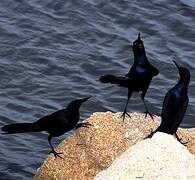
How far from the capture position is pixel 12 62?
13016mm

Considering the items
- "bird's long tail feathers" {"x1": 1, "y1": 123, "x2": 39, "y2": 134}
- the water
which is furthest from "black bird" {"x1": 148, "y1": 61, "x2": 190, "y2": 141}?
the water

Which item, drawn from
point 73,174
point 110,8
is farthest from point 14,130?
→ point 110,8

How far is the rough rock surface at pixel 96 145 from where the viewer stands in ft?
26.3

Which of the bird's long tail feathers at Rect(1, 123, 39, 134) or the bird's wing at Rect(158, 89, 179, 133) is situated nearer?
the bird's wing at Rect(158, 89, 179, 133)

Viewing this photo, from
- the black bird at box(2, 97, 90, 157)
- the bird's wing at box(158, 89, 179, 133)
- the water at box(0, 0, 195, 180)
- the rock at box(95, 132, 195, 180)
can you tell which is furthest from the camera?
the water at box(0, 0, 195, 180)

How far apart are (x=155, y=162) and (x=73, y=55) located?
7.19m

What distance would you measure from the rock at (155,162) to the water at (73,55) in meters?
3.47

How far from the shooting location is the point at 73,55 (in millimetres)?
13391

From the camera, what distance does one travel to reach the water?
37.0 ft

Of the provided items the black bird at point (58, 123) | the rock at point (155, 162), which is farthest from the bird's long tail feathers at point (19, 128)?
the rock at point (155, 162)

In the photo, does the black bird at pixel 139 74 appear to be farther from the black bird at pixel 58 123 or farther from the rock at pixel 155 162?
the rock at pixel 155 162

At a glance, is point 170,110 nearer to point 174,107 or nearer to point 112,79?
point 174,107

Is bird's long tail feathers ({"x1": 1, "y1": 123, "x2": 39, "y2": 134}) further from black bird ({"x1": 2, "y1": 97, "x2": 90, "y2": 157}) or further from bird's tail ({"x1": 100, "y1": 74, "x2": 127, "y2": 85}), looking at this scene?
bird's tail ({"x1": 100, "y1": 74, "x2": 127, "y2": 85})

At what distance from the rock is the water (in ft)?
11.4
